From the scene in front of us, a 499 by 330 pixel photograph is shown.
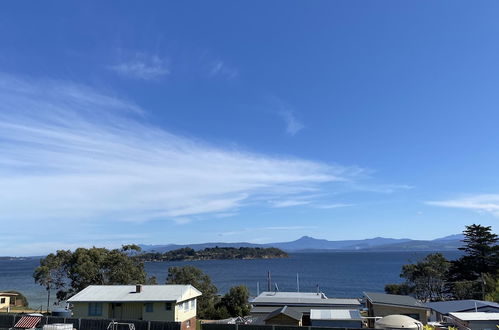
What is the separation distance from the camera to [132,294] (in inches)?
1415

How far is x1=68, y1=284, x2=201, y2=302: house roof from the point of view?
114ft

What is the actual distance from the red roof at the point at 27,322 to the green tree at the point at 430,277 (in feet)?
211

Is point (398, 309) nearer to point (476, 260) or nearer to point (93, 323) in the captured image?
point (93, 323)

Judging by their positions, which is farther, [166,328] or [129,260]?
[129,260]

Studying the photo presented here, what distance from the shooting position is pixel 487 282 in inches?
2462

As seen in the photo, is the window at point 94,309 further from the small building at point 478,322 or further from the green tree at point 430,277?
the green tree at point 430,277

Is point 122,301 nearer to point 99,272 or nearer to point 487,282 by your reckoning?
point 99,272

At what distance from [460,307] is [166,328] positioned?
25.7 metres

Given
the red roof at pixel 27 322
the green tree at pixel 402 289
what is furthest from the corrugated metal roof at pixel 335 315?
the green tree at pixel 402 289

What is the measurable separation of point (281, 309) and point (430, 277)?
167 ft

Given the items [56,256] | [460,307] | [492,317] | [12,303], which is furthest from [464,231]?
[12,303]

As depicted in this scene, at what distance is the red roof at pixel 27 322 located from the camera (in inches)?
1132

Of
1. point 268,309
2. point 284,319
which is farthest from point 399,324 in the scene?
point 268,309

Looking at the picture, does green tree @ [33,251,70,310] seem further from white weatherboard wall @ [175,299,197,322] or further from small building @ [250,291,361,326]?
small building @ [250,291,361,326]
